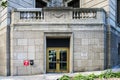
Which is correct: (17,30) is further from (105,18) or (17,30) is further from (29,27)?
(105,18)

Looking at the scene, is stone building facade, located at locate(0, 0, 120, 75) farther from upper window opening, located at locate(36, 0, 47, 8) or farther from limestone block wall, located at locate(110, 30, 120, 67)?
upper window opening, located at locate(36, 0, 47, 8)

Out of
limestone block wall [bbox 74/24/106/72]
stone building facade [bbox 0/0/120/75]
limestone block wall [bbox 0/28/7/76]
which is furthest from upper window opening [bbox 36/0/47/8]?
limestone block wall [bbox 74/24/106/72]

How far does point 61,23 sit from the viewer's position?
24.4 meters

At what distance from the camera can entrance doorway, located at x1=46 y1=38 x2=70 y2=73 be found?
25016mm

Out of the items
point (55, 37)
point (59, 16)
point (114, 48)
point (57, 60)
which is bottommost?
point (57, 60)

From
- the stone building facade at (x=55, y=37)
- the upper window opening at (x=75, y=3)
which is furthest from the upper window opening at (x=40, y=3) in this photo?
the stone building facade at (x=55, y=37)

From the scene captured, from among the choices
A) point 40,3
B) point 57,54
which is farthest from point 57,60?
point 40,3

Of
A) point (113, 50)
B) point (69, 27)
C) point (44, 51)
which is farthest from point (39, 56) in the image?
point (113, 50)

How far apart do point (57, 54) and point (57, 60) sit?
1.73 ft

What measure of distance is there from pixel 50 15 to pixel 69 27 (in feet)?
6.33

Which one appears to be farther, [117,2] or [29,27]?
[117,2]

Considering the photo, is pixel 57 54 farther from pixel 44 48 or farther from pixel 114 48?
pixel 114 48

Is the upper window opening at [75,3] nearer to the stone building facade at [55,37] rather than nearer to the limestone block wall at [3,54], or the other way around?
the stone building facade at [55,37]

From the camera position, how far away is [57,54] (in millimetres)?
25156
